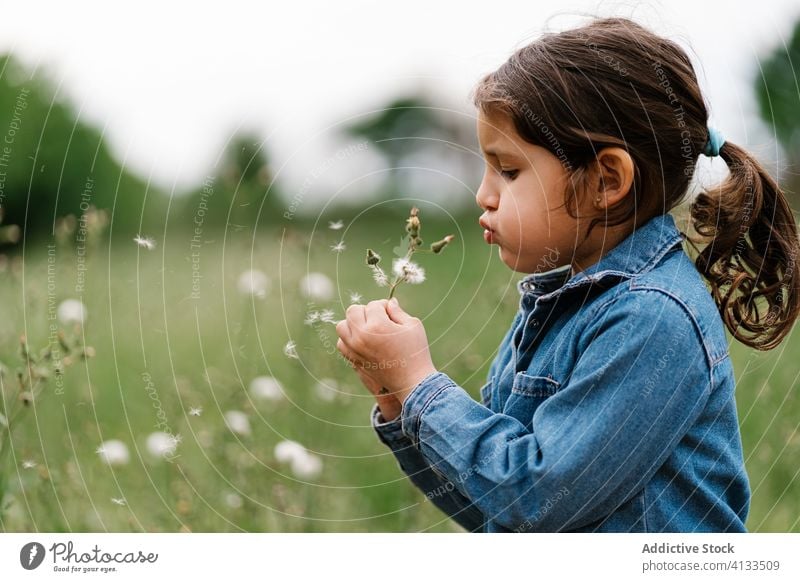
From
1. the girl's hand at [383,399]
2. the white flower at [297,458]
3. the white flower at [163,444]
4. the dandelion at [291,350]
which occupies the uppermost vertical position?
the girl's hand at [383,399]

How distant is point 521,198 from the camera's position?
779mm

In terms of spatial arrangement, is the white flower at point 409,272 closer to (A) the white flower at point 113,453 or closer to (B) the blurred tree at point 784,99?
(A) the white flower at point 113,453

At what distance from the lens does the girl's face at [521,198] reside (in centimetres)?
77

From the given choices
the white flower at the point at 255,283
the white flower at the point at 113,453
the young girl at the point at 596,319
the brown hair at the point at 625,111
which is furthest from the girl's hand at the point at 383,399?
the white flower at the point at 113,453

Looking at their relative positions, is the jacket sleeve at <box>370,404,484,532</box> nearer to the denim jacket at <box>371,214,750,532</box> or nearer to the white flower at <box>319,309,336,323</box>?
the denim jacket at <box>371,214,750,532</box>

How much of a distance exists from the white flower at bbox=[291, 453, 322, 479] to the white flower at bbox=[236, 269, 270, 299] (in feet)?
0.71

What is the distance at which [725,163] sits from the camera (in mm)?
859

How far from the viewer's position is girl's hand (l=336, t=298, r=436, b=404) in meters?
0.79

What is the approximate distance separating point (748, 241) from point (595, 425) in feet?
1.00

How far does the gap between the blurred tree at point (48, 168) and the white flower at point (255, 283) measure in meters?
0.55

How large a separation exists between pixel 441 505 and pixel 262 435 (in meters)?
0.36

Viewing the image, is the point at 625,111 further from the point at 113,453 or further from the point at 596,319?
the point at 113,453

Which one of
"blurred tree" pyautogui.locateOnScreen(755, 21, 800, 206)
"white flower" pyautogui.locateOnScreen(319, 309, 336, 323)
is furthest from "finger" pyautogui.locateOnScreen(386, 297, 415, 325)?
"blurred tree" pyautogui.locateOnScreen(755, 21, 800, 206)
